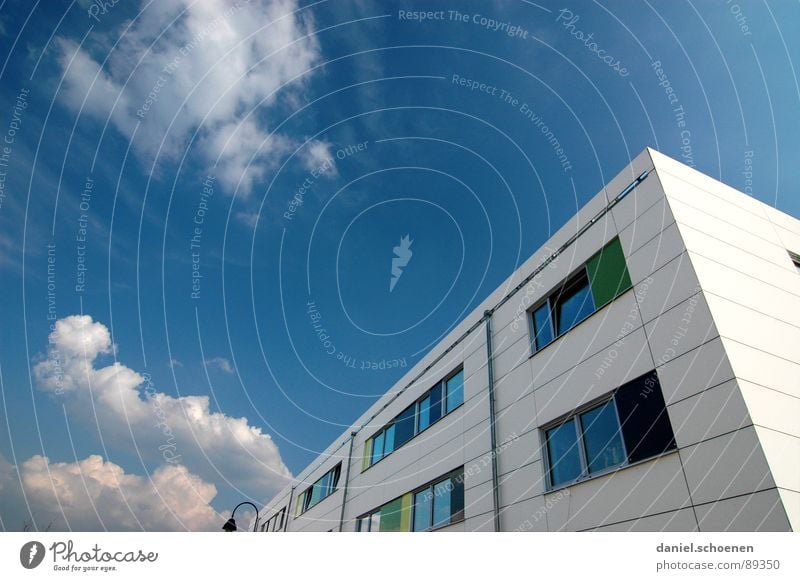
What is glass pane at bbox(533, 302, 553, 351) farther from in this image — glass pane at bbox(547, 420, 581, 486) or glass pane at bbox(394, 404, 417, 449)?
glass pane at bbox(394, 404, 417, 449)

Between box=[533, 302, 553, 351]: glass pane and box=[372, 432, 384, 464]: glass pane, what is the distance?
33.6ft

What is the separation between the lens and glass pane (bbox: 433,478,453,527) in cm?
1227

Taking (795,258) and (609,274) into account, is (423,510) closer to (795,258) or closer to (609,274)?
(609,274)

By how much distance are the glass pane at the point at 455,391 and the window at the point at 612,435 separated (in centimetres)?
452

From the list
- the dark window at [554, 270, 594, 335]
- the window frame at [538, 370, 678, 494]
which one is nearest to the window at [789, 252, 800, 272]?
the dark window at [554, 270, 594, 335]

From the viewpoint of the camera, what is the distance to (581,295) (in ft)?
33.3

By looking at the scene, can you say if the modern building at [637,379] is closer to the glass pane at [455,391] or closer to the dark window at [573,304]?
the dark window at [573,304]

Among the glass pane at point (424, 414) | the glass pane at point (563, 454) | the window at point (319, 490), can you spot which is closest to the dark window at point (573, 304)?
the glass pane at point (563, 454)

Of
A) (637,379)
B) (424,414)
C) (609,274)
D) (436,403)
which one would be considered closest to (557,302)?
(609,274)

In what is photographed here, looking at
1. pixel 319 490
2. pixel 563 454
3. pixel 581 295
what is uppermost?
pixel 581 295

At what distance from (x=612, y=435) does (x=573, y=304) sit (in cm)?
337
